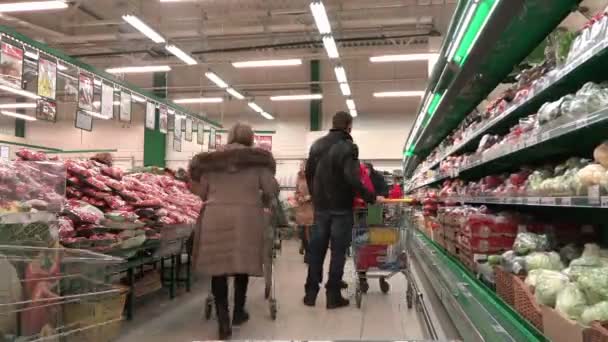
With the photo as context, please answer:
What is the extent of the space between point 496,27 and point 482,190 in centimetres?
117

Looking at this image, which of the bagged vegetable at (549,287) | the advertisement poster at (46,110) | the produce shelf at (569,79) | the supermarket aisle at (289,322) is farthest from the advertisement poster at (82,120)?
the bagged vegetable at (549,287)

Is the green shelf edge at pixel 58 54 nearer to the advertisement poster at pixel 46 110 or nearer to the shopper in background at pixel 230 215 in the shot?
the advertisement poster at pixel 46 110

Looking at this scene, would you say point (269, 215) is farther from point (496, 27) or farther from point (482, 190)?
point (496, 27)

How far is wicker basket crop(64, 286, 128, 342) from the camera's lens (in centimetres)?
176

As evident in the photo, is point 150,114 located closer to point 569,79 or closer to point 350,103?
point 350,103

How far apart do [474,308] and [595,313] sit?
2.87 ft

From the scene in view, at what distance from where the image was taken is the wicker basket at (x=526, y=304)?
1.78 metres

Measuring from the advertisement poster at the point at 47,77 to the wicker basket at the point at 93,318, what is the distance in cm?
Result: 582

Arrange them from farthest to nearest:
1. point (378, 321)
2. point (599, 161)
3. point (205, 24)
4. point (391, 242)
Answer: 1. point (205, 24)
2. point (391, 242)
3. point (378, 321)
4. point (599, 161)

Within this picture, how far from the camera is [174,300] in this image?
4.42 meters

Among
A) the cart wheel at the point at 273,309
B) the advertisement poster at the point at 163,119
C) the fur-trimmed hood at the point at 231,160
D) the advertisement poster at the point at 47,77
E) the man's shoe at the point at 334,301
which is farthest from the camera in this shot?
the advertisement poster at the point at 163,119

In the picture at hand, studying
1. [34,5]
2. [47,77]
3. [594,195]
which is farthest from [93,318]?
[34,5]

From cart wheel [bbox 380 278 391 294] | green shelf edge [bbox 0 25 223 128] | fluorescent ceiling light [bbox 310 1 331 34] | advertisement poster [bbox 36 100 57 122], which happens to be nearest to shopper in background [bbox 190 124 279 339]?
cart wheel [bbox 380 278 391 294]

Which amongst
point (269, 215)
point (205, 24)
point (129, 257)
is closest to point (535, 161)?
point (269, 215)
